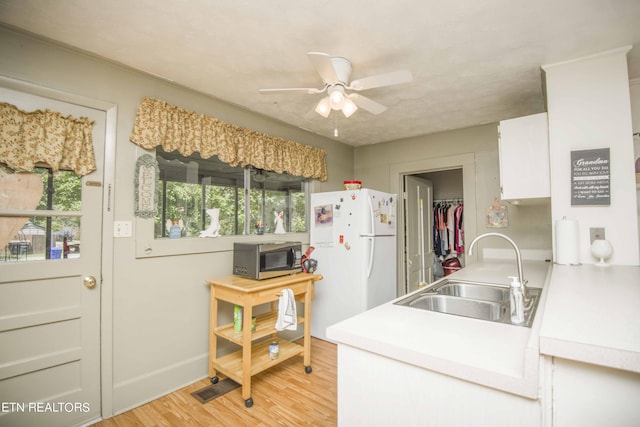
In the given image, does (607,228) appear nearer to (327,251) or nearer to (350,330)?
(350,330)

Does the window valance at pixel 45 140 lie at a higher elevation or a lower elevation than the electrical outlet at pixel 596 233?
higher

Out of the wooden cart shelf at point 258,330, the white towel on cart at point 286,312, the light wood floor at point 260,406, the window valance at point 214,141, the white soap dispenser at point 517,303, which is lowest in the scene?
the light wood floor at point 260,406

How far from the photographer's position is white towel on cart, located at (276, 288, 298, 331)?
2385 mm

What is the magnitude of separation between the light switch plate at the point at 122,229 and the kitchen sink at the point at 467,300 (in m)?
1.90

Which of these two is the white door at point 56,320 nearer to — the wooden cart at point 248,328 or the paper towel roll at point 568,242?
the wooden cart at point 248,328

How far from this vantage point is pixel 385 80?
183 centimetres

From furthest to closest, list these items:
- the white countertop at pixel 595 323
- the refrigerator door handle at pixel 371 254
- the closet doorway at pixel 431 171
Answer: the closet doorway at pixel 431 171
the refrigerator door handle at pixel 371 254
the white countertop at pixel 595 323

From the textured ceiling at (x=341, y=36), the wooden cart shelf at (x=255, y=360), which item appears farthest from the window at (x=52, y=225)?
the wooden cart shelf at (x=255, y=360)

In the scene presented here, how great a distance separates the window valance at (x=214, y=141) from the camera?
2.27 meters

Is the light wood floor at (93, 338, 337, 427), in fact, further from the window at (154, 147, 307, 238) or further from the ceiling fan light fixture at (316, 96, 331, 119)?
the ceiling fan light fixture at (316, 96, 331, 119)

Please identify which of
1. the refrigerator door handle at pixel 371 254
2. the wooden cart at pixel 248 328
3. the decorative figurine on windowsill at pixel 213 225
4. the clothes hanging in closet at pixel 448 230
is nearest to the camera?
the wooden cart at pixel 248 328

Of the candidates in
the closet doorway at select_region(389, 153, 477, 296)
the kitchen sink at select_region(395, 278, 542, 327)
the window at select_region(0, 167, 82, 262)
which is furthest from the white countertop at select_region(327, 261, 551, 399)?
the closet doorway at select_region(389, 153, 477, 296)

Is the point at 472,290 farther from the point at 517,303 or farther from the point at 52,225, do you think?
the point at 52,225

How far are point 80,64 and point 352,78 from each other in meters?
1.84
